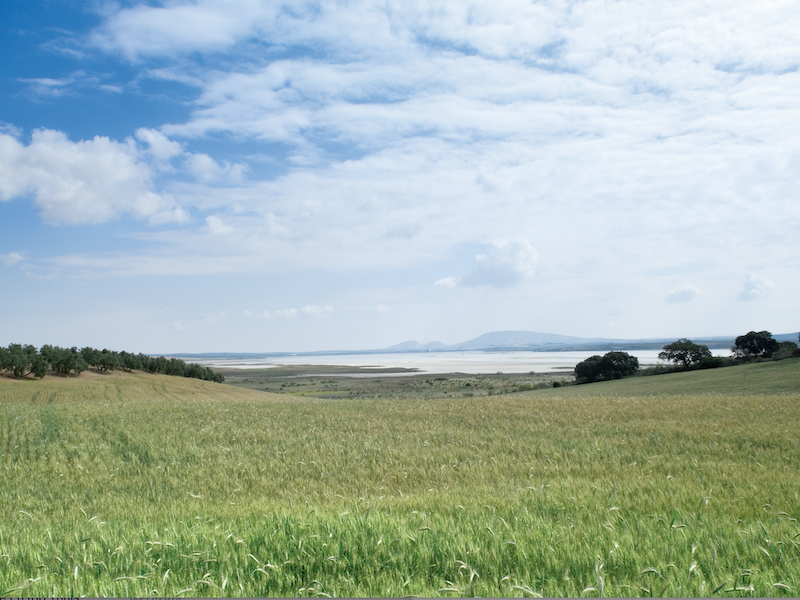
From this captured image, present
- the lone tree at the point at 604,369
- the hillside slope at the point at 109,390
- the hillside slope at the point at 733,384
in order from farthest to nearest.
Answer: the lone tree at the point at 604,369 < the hillside slope at the point at 109,390 < the hillside slope at the point at 733,384

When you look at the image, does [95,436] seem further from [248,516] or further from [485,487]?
[485,487]

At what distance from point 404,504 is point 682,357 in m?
65.5

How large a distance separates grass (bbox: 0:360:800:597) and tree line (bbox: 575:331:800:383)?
4537 centimetres

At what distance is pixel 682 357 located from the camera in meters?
62.1

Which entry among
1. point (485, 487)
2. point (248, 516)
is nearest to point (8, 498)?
point (248, 516)

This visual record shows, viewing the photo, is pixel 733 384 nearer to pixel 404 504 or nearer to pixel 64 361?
pixel 404 504

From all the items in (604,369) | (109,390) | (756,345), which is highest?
(756,345)

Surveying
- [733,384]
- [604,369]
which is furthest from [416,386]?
[733,384]

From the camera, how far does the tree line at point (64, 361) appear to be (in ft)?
118

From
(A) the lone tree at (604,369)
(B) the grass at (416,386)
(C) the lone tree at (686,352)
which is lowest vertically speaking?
(B) the grass at (416,386)

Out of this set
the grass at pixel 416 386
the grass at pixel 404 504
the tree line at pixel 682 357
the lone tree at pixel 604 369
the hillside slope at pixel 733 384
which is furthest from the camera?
the lone tree at pixel 604 369

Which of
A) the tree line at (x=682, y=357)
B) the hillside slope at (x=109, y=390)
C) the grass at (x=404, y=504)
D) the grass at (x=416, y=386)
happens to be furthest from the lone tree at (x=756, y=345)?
the hillside slope at (x=109, y=390)

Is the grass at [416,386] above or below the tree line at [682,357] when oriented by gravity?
below

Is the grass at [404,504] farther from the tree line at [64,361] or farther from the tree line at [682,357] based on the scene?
the tree line at [682,357]
